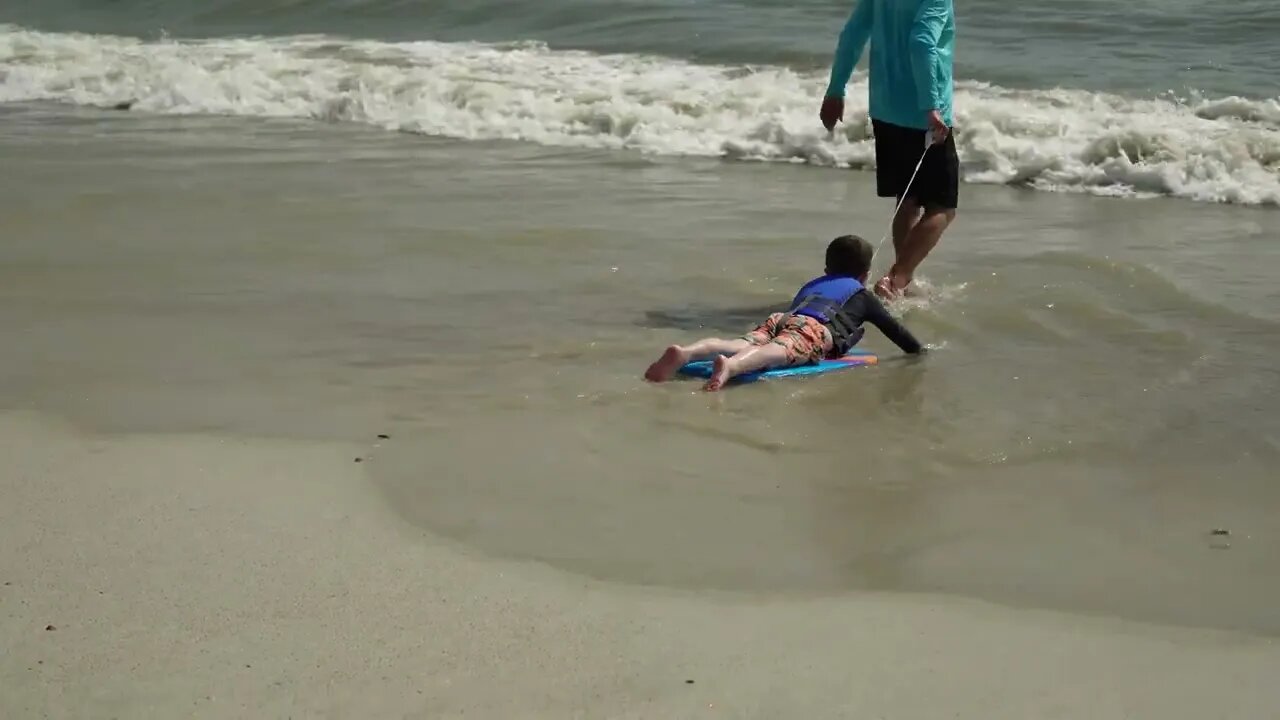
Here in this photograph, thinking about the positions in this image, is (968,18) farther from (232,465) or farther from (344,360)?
(232,465)

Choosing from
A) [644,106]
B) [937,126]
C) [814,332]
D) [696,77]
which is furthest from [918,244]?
[696,77]

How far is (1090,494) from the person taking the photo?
426 centimetres

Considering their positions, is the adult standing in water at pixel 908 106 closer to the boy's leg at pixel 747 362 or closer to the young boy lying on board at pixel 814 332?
the young boy lying on board at pixel 814 332

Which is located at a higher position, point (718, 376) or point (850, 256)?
point (850, 256)

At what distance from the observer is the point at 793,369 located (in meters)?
5.46

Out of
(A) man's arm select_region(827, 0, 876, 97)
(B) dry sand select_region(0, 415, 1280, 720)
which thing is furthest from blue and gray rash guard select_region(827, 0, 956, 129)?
(B) dry sand select_region(0, 415, 1280, 720)

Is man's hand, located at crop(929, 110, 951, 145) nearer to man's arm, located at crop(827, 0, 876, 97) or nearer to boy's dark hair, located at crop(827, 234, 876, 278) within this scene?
man's arm, located at crop(827, 0, 876, 97)

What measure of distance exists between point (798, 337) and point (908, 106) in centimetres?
147

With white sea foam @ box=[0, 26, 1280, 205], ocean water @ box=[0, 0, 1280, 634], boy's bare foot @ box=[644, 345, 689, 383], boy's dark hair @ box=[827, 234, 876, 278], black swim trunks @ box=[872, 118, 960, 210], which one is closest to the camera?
ocean water @ box=[0, 0, 1280, 634]

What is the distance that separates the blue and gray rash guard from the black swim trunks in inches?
2.6

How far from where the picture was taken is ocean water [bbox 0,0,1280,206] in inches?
404

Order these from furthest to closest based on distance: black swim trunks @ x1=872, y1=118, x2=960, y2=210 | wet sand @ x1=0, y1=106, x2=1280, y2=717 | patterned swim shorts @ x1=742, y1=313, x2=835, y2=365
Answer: black swim trunks @ x1=872, y1=118, x2=960, y2=210 → patterned swim shorts @ x1=742, y1=313, x2=835, y2=365 → wet sand @ x1=0, y1=106, x2=1280, y2=717

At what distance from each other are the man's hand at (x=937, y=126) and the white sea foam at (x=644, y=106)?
3.77m

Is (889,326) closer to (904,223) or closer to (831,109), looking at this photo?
(904,223)
